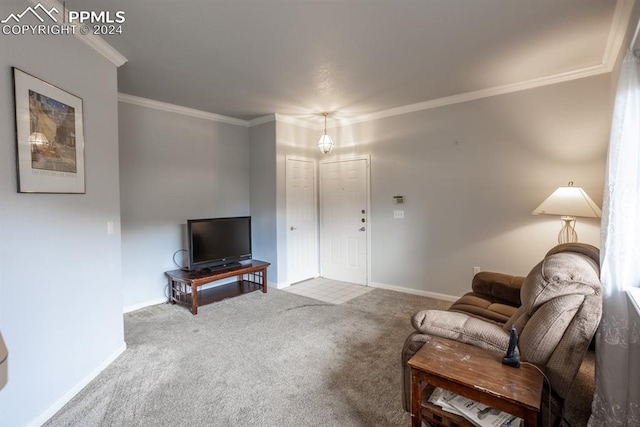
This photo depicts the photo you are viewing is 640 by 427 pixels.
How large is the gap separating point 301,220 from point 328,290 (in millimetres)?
1181

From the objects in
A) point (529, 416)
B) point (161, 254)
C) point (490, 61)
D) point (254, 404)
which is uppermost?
point (490, 61)

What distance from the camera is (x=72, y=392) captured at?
209 cm

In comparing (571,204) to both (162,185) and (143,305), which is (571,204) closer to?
(162,185)

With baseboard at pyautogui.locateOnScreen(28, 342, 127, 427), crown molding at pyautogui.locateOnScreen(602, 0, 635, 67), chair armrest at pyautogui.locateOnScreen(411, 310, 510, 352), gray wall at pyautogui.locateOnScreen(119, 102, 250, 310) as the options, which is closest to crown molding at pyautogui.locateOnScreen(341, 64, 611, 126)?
crown molding at pyautogui.locateOnScreen(602, 0, 635, 67)

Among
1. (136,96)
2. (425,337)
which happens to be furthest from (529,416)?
(136,96)

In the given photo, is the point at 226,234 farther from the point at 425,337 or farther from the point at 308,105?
the point at 425,337

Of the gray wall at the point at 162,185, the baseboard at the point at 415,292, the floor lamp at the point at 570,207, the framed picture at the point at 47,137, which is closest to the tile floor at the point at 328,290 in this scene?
the baseboard at the point at 415,292

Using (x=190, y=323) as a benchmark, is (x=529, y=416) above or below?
above

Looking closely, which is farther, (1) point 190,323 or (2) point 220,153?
(2) point 220,153

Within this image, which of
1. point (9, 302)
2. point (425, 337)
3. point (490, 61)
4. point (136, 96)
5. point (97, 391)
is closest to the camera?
point (9, 302)

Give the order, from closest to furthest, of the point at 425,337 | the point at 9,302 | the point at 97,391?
the point at 9,302 → the point at 425,337 → the point at 97,391

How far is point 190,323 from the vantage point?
3.36 metres

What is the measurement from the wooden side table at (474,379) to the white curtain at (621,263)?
1.44 ft

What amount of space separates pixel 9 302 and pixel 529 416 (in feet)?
8.37
